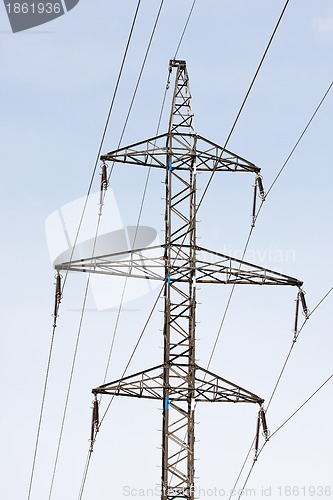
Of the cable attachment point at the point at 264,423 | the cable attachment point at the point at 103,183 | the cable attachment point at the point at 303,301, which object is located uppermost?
the cable attachment point at the point at 103,183

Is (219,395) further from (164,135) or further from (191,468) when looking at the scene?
(164,135)

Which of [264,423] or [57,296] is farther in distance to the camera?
[57,296]

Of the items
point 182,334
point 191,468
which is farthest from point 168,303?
point 191,468

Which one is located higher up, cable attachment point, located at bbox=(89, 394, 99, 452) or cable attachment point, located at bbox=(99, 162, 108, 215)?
cable attachment point, located at bbox=(99, 162, 108, 215)

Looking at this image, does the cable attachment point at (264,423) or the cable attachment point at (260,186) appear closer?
the cable attachment point at (264,423)

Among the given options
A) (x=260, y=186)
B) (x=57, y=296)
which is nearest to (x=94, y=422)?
(x=57, y=296)

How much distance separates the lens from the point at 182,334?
853 inches

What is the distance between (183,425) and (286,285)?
4118 millimetres

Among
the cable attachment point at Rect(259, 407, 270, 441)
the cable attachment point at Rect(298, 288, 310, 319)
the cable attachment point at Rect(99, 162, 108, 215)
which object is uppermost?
the cable attachment point at Rect(99, 162, 108, 215)

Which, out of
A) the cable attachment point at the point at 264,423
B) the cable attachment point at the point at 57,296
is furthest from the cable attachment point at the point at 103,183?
the cable attachment point at the point at 264,423

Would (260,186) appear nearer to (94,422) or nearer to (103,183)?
(103,183)

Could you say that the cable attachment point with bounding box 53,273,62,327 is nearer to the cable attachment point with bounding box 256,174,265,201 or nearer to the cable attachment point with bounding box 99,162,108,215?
the cable attachment point with bounding box 99,162,108,215

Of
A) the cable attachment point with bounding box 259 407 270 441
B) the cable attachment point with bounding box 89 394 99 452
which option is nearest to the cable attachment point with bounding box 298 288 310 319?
the cable attachment point with bounding box 259 407 270 441

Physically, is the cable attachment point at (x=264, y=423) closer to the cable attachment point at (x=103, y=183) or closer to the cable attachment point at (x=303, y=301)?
the cable attachment point at (x=303, y=301)
